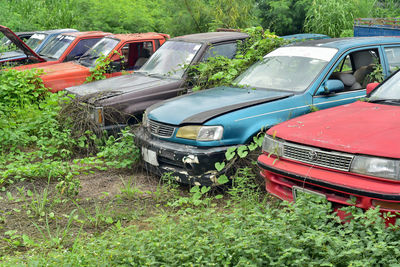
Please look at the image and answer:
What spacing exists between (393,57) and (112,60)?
5.11 meters

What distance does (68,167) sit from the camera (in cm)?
609

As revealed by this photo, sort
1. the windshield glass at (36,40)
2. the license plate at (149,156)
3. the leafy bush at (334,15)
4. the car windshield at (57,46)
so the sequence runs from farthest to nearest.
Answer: the leafy bush at (334,15) < the windshield glass at (36,40) < the car windshield at (57,46) < the license plate at (149,156)

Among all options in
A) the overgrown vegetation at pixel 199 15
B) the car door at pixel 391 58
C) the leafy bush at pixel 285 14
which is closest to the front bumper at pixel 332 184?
the car door at pixel 391 58

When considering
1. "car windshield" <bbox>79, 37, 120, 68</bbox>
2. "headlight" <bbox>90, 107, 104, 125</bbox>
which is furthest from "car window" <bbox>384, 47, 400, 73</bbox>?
"car windshield" <bbox>79, 37, 120, 68</bbox>

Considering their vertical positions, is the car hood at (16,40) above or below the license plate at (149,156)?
above

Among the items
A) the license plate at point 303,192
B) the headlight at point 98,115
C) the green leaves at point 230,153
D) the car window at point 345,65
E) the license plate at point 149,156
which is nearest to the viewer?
the license plate at point 303,192

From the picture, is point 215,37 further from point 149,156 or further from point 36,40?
point 36,40

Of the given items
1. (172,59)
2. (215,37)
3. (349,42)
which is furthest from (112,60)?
(349,42)

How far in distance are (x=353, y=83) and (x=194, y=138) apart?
234 centimetres

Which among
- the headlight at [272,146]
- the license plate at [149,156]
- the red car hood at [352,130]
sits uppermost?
the red car hood at [352,130]

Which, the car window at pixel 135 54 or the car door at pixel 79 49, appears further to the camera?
the car door at pixel 79 49

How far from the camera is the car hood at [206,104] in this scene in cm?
555

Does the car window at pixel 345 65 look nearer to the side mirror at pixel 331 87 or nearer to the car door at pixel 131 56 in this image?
the side mirror at pixel 331 87

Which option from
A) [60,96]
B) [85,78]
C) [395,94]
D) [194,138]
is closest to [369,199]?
[395,94]
